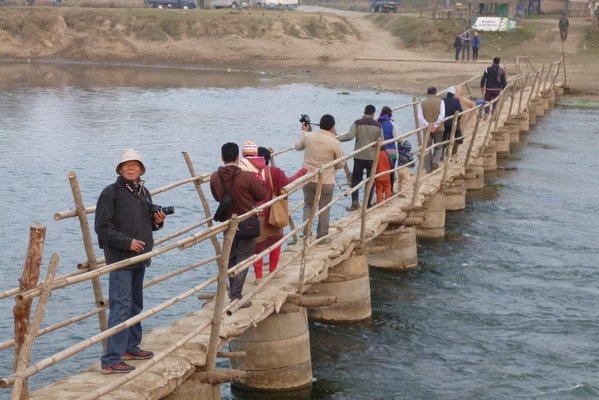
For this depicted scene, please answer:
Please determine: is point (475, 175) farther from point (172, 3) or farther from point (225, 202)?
point (172, 3)

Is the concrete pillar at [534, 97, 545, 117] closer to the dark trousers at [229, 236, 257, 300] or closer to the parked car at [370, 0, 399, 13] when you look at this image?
the dark trousers at [229, 236, 257, 300]

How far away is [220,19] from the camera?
62031mm

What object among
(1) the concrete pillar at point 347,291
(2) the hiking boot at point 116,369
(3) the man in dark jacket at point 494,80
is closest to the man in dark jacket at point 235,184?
(2) the hiking boot at point 116,369

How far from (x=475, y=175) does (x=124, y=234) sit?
13758 millimetres

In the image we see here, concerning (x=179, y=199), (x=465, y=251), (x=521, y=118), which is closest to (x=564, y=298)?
(x=465, y=251)

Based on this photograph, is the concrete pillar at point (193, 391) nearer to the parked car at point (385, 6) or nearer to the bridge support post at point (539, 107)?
the bridge support post at point (539, 107)

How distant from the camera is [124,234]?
8125 millimetres

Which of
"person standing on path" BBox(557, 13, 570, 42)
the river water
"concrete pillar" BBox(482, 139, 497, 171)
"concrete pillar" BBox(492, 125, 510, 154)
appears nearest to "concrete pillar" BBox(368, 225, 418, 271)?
the river water

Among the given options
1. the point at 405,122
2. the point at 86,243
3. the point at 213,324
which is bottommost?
the point at 405,122

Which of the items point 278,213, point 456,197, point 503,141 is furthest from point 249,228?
point 503,141

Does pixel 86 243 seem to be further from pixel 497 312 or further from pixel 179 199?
pixel 179 199

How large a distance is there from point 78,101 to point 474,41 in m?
19.5

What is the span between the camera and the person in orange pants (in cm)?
1568

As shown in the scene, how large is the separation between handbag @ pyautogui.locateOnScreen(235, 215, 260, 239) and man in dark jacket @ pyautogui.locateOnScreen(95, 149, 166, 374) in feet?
5.37
